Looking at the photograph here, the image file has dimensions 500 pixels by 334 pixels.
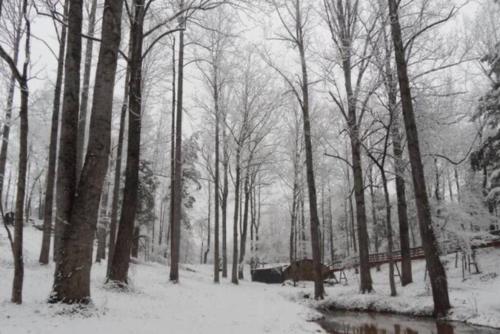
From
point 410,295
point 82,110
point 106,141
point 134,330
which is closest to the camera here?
point 134,330

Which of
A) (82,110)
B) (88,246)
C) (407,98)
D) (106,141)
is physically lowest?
(88,246)

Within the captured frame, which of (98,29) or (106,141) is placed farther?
(98,29)

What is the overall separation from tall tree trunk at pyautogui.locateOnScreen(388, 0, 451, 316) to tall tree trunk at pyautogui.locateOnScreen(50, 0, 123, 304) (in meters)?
7.35

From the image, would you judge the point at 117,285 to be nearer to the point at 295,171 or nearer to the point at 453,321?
the point at 453,321

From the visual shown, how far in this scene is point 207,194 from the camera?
38.0m

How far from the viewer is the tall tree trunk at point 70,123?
17.8 ft

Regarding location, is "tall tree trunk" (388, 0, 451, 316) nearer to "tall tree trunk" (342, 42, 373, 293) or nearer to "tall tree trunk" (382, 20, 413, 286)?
"tall tree trunk" (342, 42, 373, 293)

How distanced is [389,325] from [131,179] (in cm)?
782

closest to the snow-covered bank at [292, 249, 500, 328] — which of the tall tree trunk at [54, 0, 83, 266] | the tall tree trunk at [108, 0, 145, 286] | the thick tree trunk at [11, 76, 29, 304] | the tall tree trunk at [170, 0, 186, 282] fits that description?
the tall tree trunk at [170, 0, 186, 282]

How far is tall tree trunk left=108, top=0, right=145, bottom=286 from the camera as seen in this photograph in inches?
328

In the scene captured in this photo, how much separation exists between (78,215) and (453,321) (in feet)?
28.6

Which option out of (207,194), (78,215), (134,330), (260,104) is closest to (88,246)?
(78,215)

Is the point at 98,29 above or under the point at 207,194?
above

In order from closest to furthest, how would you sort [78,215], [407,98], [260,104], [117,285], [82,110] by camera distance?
1. [78,215]
2. [117,285]
3. [407,98]
4. [82,110]
5. [260,104]
